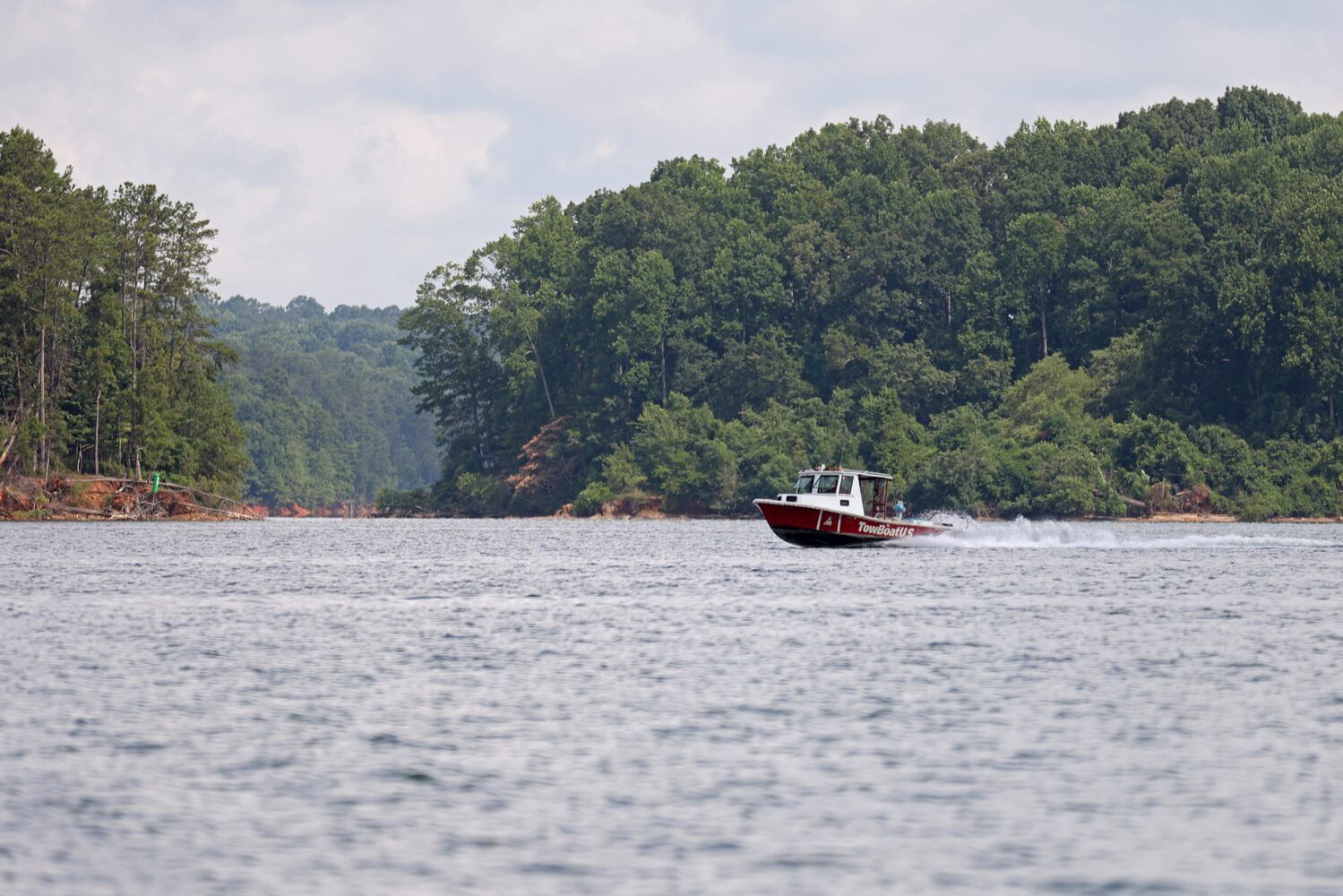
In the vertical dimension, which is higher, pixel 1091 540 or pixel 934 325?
pixel 934 325

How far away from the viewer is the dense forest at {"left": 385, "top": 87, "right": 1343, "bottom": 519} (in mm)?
123000

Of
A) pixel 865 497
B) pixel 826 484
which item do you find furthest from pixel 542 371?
pixel 826 484

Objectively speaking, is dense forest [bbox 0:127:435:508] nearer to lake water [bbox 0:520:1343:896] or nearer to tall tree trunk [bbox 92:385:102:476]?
tall tree trunk [bbox 92:385:102:476]

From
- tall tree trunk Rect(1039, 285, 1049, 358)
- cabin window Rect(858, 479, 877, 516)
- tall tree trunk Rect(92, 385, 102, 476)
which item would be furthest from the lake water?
tall tree trunk Rect(1039, 285, 1049, 358)

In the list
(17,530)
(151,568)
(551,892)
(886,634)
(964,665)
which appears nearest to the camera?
(551,892)

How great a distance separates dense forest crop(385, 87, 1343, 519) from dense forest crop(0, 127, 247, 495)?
37.7 m

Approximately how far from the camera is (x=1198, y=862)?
17.8m

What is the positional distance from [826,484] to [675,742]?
49.3 m

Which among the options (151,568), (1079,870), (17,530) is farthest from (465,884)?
(17,530)

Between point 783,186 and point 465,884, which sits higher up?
point 783,186

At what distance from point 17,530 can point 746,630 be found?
75549 millimetres

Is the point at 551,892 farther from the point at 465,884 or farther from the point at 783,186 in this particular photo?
the point at 783,186

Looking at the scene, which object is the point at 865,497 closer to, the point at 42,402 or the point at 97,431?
the point at 97,431

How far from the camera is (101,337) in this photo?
129 m
